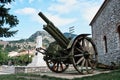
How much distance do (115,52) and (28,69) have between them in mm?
6336

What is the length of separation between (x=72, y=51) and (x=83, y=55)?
69cm

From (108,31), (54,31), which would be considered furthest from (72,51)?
(108,31)

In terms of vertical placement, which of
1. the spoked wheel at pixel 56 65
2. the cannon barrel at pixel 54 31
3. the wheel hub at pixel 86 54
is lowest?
the spoked wheel at pixel 56 65

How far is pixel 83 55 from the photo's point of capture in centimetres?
1120

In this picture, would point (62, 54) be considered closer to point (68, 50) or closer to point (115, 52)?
point (68, 50)

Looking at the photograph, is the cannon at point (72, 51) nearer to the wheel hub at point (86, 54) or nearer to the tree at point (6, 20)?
the wheel hub at point (86, 54)

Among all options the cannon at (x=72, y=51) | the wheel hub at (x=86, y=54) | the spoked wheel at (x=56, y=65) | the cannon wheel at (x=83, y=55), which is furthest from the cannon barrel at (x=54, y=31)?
the spoked wheel at (x=56, y=65)

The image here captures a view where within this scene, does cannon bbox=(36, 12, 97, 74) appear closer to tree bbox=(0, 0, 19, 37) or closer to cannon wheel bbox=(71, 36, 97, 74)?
cannon wheel bbox=(71, 36, 97, 74)

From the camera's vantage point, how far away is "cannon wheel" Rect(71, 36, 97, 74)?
11050mm

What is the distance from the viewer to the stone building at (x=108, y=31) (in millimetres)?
16609

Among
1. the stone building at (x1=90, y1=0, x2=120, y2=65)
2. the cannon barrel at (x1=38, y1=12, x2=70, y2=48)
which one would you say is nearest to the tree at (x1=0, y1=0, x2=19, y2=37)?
the cannon barrel at (x1=38, y1=12, x2=70, y2=48)

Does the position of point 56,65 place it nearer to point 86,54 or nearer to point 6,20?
point 86,54

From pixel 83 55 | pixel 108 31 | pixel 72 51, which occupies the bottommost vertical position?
pixel 83 55

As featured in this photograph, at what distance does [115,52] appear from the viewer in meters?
16.9
